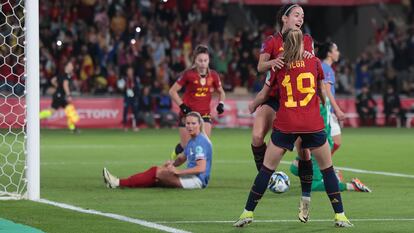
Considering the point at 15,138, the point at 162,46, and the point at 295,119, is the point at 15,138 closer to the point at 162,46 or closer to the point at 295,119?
the point at 295,119

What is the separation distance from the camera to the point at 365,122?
1469 inches

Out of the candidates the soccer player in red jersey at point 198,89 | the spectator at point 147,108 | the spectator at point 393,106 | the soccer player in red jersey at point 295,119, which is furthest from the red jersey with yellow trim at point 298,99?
the spectator at point 393,106

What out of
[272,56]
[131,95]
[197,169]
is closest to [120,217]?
[272,56]

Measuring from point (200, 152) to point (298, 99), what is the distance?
4.38 m

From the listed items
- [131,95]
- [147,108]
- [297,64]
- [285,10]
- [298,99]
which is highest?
[285,10]

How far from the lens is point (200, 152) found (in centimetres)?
1444

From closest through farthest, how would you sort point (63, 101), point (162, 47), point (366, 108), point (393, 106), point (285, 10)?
point (285, 10), point (63, 101), point (393, 106), point (366, 108), point (162, 47)

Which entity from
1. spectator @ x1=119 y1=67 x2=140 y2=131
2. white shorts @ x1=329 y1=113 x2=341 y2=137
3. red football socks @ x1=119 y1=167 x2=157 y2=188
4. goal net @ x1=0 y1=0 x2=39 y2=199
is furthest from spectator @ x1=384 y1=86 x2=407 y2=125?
red football socks @ x1=119 y1=167 x2=157 y2=188

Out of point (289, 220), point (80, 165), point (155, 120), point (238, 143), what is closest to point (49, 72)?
point (155, 120)

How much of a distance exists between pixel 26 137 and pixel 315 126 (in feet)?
13.9

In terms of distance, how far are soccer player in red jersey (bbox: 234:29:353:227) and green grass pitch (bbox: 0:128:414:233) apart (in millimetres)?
302

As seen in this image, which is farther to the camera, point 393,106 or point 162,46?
point 162,46

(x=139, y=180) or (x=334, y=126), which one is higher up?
(x=334, y=126)

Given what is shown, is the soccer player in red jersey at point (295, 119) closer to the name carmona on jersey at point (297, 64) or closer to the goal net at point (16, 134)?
the name carmona on jersey at point (297, 64)
